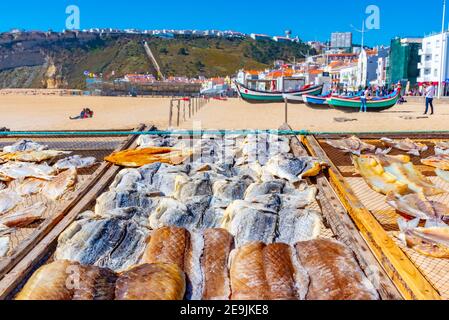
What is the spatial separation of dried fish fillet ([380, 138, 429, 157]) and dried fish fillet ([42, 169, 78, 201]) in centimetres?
734

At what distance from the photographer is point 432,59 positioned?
196 ft

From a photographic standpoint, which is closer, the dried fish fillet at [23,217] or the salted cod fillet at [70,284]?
the salted cod fillet at [70,284]

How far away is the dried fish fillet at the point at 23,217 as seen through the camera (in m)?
5.94

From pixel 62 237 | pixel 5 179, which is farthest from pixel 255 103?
pixel 62 237

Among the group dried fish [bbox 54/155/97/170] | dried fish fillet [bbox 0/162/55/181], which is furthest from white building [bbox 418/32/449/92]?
dried fish fillet [bbox 0/162/55/181]

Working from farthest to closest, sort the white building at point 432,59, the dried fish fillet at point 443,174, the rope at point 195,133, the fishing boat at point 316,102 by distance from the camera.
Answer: the white building at point 432,59
the fishing boat at point 316,102
the rope at point 195,133
the dried fish fillet at point 443,174

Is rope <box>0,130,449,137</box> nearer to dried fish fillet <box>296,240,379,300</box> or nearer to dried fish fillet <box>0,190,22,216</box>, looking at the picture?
dried fish fillet <box>0,190,22,216</box>

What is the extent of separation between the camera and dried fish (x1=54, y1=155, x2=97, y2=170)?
8391mm

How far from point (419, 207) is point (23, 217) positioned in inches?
230

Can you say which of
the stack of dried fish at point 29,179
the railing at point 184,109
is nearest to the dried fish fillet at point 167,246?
the stack of dried fish at point 29,179

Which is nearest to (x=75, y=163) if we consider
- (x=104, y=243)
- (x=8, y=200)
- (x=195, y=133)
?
(x=8, y=200)

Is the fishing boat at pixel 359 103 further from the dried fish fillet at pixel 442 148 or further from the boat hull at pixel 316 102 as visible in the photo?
the dried fish fillet at pixel 442 148

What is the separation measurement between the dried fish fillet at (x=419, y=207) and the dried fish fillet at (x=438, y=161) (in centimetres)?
239
